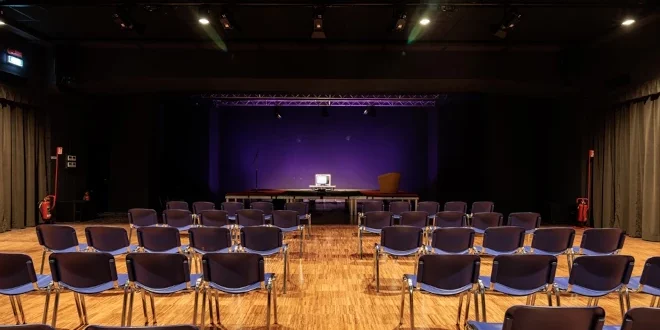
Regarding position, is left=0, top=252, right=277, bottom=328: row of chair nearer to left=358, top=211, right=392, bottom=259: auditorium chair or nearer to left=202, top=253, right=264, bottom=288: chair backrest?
left=202, top=253, right=264, bottom=288: chair backrest

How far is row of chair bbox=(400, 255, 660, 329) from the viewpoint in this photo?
3.76m

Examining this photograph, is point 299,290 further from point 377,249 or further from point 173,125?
point 173,125

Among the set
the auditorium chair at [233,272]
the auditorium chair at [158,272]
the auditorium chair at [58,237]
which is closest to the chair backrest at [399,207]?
the auditorium chair at [233,272]

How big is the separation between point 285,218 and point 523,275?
419 centimetres

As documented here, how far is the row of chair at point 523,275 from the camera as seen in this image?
3.76 m

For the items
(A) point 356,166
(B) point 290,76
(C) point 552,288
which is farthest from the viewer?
(A) point 356,166

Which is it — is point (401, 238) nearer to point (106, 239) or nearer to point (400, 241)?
point (400, 241)

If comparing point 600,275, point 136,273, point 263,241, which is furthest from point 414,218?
point 136,273

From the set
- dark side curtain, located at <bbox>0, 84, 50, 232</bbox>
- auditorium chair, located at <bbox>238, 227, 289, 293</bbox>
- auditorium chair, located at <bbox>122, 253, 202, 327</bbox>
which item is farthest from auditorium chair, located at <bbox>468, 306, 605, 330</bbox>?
dark side curtain, located at <bbox>0, 84, 50, 232</bbox>

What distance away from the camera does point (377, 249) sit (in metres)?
A: 5.47

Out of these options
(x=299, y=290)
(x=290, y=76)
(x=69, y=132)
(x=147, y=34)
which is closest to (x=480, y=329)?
(x=299, y=290)

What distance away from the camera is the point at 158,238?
5254mm

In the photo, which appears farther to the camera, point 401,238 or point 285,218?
point 285,218

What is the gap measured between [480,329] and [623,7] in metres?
7.86
